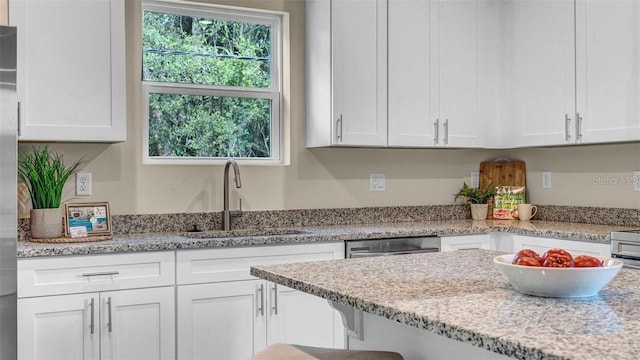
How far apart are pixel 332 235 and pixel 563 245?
1209mm

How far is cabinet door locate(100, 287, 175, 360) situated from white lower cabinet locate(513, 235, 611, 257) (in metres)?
1.94

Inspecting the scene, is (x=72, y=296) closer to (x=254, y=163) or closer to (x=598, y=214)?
(x=254, y=163)

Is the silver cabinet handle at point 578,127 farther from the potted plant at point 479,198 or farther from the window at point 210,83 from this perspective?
the window at point 210,83

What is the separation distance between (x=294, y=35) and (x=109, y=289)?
74.2 inches

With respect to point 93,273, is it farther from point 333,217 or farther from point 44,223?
point 333,217

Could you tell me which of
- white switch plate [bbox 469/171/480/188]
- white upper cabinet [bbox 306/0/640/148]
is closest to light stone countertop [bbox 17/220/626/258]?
white switch plate [bbox 469/171/480/188]

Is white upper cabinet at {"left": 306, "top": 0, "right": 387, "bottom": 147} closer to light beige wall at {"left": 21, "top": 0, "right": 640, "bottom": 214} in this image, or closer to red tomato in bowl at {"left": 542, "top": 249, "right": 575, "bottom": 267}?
light beige wall at {"left": 21, "top": 0, "right": 640, "bottom": 214}

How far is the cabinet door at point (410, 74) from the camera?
157 inches

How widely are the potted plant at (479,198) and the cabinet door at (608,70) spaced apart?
0.82 m

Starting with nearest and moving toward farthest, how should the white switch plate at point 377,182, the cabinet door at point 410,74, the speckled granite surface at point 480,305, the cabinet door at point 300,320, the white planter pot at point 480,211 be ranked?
the speckled granite surface at point 480,305 < the cabinet door at point 300,320 < the cabinet door at point 410,74 < the white switch plate at point 377,182 < the white planter pot at point 480,211

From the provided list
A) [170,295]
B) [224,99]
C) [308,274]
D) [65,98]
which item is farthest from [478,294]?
[224,99]

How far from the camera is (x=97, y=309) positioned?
293 cm

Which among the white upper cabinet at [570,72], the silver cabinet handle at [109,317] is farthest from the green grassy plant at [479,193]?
the silver cabinet handle at [109,317]

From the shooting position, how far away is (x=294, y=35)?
4047mm
